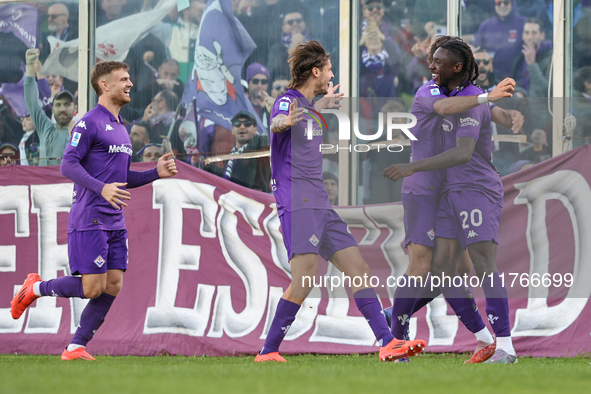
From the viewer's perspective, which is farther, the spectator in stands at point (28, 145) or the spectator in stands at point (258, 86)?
the spectator in stands at point (28, 145)

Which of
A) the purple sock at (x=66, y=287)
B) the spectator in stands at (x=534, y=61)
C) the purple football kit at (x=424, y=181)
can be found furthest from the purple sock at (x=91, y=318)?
the spectator in stands at (x=534, y=61)

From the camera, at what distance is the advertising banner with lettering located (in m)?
5.33

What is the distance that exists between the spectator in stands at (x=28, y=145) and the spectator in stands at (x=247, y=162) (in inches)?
75.6

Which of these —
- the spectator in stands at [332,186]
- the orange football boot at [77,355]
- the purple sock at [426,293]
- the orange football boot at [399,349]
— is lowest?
the orange football boot at [77,355]

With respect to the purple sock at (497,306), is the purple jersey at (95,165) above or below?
above

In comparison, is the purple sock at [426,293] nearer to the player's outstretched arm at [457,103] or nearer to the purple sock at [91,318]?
the player's outstretched arm at [457,103]

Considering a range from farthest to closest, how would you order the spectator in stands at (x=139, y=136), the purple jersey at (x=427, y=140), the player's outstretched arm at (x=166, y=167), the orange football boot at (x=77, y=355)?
the spectator in stands at (x=139, y=136) < the player's outstretched arm at (x=166, y=167) < the purple jersey at (x=427, y=140) < the orange football boot at (x=77, y=355)

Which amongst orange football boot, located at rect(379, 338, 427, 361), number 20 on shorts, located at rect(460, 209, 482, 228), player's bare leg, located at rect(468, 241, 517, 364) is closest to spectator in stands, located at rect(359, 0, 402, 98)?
number 20 on shorts, located at rect(460, 209, 482, 228)

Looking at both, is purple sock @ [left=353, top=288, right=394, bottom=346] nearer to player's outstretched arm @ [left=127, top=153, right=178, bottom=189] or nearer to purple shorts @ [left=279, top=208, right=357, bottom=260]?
purple shorts @ [left=279, top=208, right=357, bottom=260]

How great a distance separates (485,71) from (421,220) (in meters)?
2.52

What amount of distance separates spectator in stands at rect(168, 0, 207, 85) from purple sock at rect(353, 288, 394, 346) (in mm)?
3905

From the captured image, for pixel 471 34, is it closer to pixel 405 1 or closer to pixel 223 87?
pixel 405 1

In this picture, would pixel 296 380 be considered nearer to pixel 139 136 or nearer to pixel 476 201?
pixel 476 201

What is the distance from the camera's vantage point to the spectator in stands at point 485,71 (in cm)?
655
